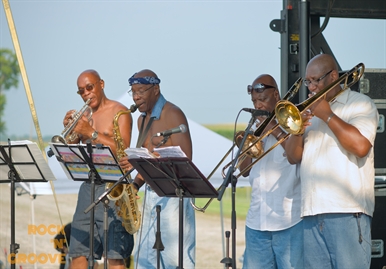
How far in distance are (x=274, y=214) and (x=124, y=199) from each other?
1.35 m

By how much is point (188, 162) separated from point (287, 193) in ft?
3.93

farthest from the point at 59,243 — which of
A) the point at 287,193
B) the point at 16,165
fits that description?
the point at 287,193

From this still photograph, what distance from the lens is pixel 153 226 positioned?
222 inches

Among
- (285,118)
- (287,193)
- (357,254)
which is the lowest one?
(357,254)

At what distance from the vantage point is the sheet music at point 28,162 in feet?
18.4

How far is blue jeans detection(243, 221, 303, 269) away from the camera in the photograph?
5254mm

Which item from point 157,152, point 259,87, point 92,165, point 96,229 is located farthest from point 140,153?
point 96,229

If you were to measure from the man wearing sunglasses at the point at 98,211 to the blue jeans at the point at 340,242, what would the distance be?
1.87 m

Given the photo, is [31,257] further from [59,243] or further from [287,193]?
[287,193]

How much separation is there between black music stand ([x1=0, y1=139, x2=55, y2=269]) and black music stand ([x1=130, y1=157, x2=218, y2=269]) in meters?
1.18

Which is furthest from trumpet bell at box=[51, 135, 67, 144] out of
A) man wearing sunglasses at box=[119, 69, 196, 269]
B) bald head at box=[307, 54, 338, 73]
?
bald head at box=[307, 54, 338, 73]

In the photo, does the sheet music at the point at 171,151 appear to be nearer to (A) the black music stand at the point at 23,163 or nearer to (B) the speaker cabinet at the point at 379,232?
(A) the black music stand at the point at 23,163

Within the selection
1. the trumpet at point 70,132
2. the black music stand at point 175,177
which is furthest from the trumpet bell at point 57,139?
the black music stand at point 175,177

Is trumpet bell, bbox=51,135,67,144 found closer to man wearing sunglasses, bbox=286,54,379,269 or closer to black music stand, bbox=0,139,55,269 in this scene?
black music stand, bbox=0,139,55,269
